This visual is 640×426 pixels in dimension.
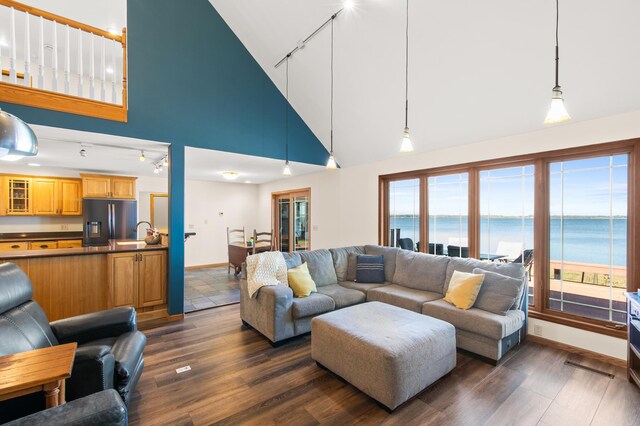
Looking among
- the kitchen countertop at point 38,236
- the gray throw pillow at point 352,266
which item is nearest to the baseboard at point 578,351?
the gray throw pillow at point 352,266

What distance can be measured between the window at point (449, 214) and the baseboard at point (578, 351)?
1.26 m

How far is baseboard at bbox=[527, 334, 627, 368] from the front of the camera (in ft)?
9.28

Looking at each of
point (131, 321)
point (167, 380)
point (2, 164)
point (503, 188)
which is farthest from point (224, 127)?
point (2, 164)

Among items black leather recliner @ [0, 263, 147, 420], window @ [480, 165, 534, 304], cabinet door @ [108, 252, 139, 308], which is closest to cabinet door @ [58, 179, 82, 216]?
cabinet door @ [108, 252, 139, 308]

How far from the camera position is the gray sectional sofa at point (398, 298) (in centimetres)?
291

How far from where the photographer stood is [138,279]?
3.96 meters

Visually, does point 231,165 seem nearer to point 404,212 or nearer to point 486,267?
point 404,212

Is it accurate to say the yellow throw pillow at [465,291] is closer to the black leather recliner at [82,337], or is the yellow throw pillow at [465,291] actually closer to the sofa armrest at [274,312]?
A: the sofa armrest at [274,312]

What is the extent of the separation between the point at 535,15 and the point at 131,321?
4.39 m

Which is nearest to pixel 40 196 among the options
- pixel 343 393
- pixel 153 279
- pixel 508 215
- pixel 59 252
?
pixel 59 252

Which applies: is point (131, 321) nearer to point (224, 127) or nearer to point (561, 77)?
point (224, 127)

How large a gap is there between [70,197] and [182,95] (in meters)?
4.10

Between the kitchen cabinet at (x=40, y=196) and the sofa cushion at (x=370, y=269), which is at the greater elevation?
the kitchen cabinet at (x=40, y=196)

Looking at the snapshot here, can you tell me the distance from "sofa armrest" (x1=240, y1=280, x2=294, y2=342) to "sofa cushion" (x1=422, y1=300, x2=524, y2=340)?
1.55m
